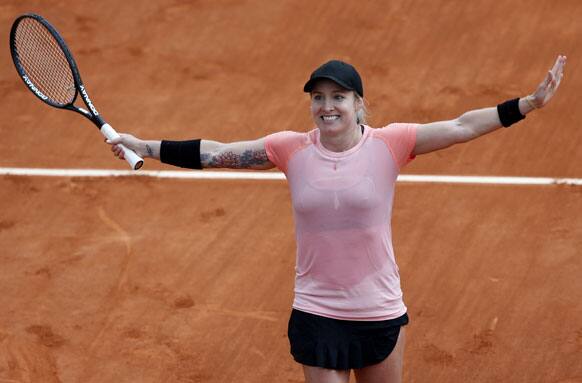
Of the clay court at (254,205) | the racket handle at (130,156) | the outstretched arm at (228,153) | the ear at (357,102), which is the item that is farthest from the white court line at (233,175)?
the ear at (357,102)

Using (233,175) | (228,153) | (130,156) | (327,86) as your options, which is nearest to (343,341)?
(228,153)

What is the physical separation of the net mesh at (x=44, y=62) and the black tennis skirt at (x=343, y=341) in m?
2.34

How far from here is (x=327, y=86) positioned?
5609mm

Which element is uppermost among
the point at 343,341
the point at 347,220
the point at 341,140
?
the point at 341,140

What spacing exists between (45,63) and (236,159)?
2.10 meters

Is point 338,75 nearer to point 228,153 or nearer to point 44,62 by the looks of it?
point 228,153

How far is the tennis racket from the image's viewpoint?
707 centimetres

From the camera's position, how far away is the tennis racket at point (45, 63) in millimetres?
7074

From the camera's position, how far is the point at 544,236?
909cm

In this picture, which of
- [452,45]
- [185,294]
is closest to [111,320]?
[185,294]

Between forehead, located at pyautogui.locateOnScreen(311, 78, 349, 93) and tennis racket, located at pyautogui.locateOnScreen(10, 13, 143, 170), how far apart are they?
1860mm

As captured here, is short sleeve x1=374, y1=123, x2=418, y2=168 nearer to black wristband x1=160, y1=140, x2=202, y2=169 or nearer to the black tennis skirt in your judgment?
the black tennis skirt

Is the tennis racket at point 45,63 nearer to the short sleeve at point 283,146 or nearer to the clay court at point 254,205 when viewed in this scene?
the short sleeve at point 283,146

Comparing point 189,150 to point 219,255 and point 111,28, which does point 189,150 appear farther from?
point 111,28
